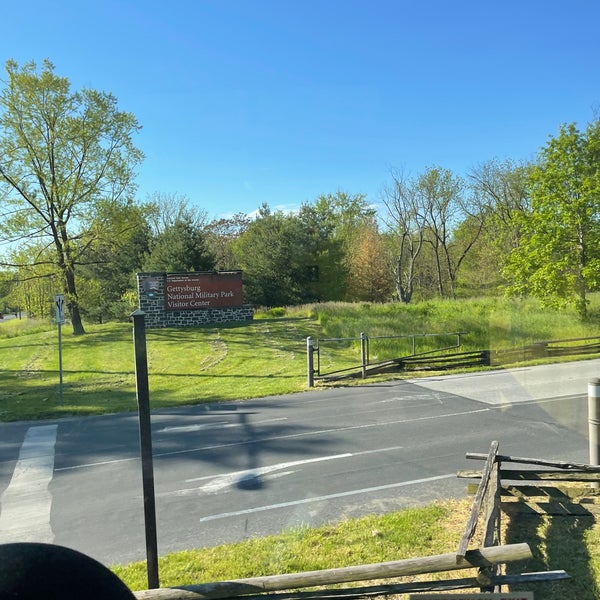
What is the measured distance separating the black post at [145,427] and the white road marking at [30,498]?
210cm

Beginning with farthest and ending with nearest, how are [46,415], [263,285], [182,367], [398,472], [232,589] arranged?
[263,285] < [182,367] < [46,415] < [398,472] < [232,589]

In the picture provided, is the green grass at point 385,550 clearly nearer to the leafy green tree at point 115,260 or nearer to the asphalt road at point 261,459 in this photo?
the asphalt road at point 261,459

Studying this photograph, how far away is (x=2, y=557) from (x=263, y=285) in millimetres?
41872

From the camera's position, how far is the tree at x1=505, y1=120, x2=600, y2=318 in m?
21.9

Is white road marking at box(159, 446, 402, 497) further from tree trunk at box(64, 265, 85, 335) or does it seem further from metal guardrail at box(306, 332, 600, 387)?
tree trunk at box(64, 265, 85, 335)

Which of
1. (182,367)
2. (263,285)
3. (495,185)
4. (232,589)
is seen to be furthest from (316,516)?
(495,185)

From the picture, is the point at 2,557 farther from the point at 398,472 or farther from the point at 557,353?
the point at 557,353

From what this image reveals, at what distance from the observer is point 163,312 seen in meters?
28.2

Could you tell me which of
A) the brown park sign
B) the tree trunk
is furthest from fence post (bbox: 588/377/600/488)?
the tree trunk

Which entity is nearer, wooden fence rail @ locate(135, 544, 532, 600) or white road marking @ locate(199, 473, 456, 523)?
wooden fence rail @ locate(135, 544, 532, 600)

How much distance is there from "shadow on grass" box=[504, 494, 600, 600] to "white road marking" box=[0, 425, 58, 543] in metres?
4.45

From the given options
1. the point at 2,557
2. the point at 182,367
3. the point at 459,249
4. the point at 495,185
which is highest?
the point at 495,185

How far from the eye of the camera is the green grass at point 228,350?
14523mm

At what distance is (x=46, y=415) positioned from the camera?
1220 cm
